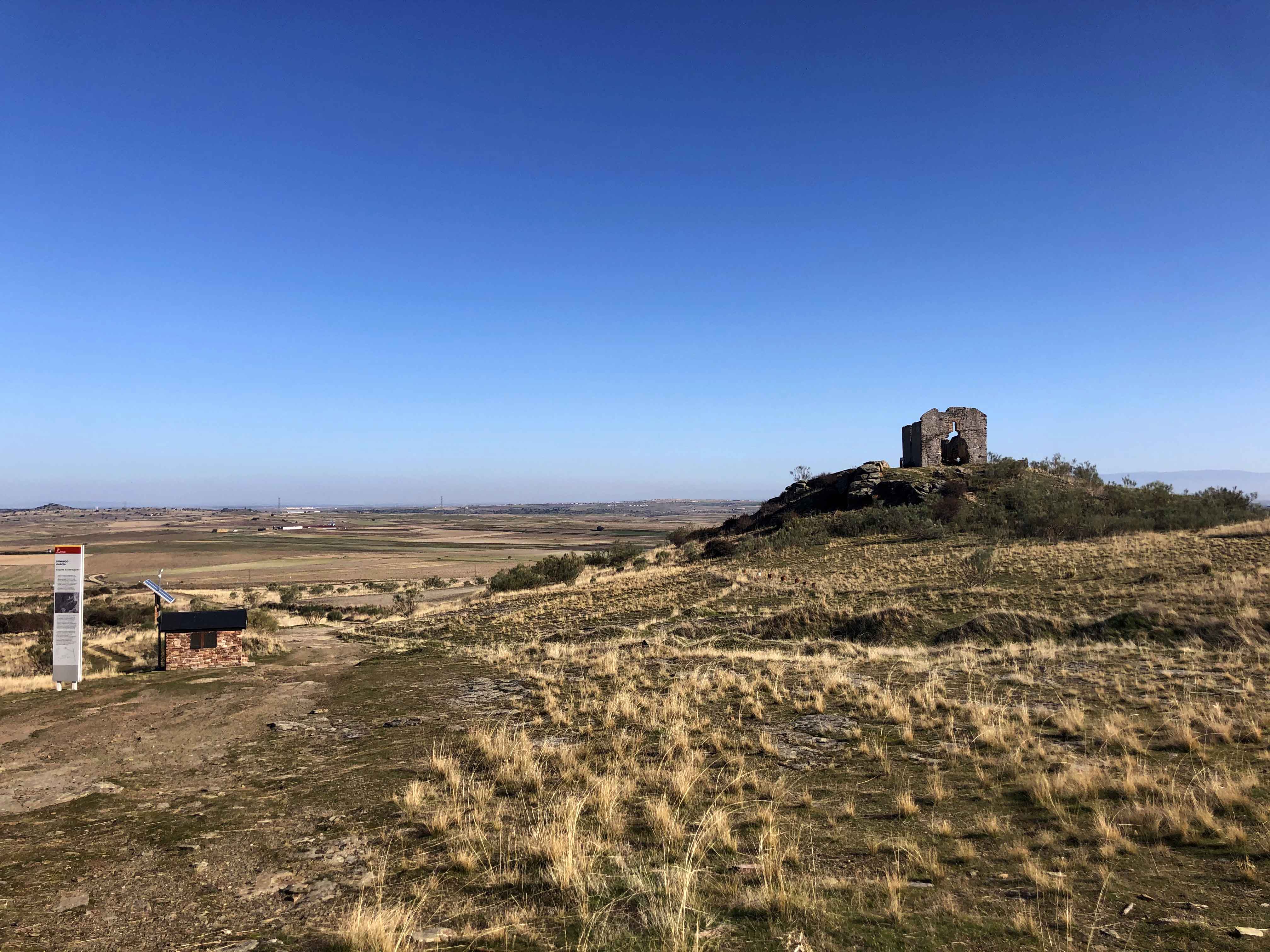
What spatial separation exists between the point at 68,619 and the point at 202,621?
315cm

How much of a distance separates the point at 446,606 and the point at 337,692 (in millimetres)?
26042

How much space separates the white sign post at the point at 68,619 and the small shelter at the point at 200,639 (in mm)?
2354

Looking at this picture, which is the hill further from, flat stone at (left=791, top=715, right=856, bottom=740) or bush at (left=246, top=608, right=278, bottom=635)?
flat stone at (left=791, top=715, right=856, bottom=740)

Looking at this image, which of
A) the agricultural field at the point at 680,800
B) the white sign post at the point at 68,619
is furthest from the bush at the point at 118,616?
the agricultural field at the point at 680,800

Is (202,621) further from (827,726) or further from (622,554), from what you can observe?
(622,554)

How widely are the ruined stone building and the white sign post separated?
49661 mm

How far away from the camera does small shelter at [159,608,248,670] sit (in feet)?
59.2

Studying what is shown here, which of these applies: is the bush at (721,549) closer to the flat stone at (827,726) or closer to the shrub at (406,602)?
the shrub at (406,602)

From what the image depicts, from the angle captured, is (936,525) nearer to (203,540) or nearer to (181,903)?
(181,903)

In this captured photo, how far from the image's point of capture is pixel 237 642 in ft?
60.8

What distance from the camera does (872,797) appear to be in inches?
291

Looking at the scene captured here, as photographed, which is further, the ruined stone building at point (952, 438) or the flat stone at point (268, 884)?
the ruined stone building at point (952, 438)

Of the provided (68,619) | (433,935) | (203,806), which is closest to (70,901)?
(203,806)

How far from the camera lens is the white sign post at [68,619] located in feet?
50.4
